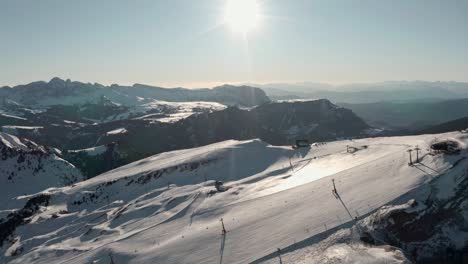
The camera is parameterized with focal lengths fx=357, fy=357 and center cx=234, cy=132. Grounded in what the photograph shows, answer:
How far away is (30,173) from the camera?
469 feet

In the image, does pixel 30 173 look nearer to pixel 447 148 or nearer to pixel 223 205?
pixel 223 205

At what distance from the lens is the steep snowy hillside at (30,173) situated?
135 meters

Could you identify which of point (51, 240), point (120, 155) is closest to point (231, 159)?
point (51, 240)

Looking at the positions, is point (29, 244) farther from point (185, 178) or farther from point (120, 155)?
point (120, 155)

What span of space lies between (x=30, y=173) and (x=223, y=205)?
12232 cm

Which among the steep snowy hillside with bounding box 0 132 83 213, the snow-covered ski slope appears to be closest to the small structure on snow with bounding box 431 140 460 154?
the snow-covered ski slope

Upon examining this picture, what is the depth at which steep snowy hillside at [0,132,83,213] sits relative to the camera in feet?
444

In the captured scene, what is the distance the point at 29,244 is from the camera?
208ft

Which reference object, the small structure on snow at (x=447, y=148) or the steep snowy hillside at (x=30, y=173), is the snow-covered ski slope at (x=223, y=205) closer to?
the small structure on snow at (x=447, y=148)

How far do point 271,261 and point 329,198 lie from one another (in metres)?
12.7

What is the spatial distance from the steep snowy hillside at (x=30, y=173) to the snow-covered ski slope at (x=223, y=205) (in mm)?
52736

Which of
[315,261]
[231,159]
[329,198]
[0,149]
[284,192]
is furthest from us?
[0,149]

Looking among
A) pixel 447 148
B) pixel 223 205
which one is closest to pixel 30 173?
pixel 223 205

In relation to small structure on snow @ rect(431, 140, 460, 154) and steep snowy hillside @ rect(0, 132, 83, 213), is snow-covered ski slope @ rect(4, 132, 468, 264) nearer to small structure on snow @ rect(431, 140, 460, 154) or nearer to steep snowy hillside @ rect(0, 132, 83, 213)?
small structure on snow @ rect(431, 140, 460, 154)
